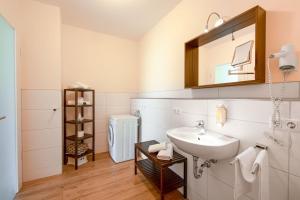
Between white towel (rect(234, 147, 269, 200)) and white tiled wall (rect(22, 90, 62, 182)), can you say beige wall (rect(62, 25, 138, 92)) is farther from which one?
white towel (rect(234, 147, 269, 200))

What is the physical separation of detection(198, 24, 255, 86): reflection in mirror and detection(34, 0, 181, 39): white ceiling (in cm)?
89

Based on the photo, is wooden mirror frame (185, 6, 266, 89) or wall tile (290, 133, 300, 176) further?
wooden mirror frame (185, 6, 266, 89)

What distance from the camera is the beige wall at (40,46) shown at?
6.20 feet

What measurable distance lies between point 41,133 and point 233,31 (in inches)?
98.2

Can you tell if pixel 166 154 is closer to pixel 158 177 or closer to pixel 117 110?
pixel 158 177

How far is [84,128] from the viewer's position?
2688 mm

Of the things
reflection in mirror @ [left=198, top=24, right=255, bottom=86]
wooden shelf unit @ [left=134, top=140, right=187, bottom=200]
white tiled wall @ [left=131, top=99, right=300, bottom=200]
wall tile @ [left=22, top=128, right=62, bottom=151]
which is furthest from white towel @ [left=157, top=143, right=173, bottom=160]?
wall tile @ [left=22, top=128, right=62, bottom=151]

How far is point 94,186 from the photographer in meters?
1.86

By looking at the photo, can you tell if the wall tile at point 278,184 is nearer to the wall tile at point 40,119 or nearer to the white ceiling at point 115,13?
the white ceiling at point 115,13

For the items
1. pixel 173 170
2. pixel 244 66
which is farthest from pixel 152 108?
pixel 244 66

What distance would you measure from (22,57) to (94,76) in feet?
3.51

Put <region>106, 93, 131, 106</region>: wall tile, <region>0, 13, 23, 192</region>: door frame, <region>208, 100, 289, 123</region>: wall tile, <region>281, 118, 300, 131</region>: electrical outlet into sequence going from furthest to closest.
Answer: <region>106, 93, 131, 106</region>: wall tile, <region>0, 13, 23, 192</region>: door frame, <region>208, 100, 289, 123</region>: wall tile, <region>281, 118, 300, 131</region>: electrical outlet

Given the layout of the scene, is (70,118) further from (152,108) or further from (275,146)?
(275,146)

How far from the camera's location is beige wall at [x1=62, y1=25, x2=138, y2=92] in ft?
8.39
